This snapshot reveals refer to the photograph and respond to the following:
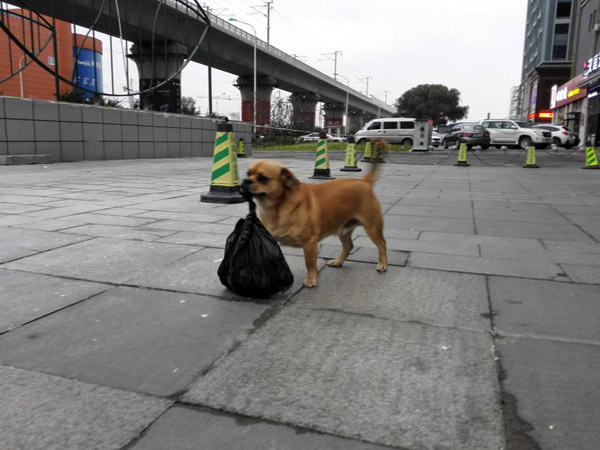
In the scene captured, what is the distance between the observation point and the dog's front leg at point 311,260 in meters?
3.18

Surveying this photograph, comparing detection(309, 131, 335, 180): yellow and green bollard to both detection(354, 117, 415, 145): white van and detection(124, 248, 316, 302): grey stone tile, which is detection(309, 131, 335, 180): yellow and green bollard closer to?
detection(124, 248, 316, 302): grey stone tile

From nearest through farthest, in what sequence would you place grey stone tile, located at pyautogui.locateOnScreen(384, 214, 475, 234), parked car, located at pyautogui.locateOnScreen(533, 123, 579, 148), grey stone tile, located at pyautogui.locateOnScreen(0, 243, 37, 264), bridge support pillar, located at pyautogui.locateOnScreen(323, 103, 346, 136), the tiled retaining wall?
grey stone tile, located at pyautogui.locateOnScreen(0, 243, 37, 264) → grey stone tile, located at pyautogui.locateOnScreen(384, 214, 475, 234) → the tiled retaining wall → parked car, located at pyautogui.locateOnScreen(533, 123, 579, 148) → bridge support pillar, located at pyautogui.locateOnScreen(323, 103, 346, 136)

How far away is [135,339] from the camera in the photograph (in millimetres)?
2375

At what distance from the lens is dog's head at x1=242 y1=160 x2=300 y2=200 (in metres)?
2.99

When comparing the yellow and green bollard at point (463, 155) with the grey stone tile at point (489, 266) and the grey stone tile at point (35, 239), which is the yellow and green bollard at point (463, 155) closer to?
the grey stone tile at point (489, 266)

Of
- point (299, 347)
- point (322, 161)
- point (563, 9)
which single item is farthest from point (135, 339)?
point (563, 9)

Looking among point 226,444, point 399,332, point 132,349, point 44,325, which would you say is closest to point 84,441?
point 226,444

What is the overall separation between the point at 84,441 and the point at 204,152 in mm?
19267

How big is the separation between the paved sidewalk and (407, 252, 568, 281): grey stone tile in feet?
0.08

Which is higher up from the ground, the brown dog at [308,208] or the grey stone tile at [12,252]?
the brown dog at [308,208]

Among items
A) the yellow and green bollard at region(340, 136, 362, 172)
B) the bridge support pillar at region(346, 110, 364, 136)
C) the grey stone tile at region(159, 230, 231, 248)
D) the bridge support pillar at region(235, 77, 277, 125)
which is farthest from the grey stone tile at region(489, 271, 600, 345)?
the bridge support pillar at region(346, 110, 364, 136)

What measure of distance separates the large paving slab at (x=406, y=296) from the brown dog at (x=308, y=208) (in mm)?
189

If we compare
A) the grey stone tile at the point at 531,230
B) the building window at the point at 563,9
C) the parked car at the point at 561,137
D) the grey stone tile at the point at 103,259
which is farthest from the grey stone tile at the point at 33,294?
the building window at the point at 563,9

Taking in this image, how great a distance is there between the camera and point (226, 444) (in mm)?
1575
